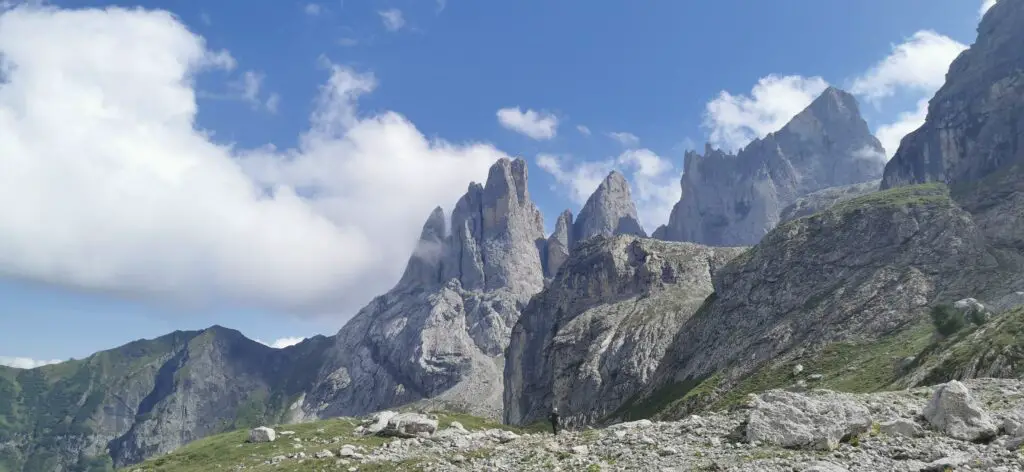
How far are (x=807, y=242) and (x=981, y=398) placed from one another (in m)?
134

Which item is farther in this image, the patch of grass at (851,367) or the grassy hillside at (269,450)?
the patch of grass at (851,367)

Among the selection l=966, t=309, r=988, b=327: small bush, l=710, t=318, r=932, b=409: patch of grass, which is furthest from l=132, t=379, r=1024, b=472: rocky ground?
l=966, t=309, r=988, b=327: small bush

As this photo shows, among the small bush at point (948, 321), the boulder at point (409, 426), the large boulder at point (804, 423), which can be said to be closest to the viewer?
the large boulder at point (804, 423)

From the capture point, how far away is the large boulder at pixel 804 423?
90.0ft

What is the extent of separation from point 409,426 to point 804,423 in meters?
45.8

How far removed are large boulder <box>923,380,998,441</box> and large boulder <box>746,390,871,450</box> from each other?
9.94 feet

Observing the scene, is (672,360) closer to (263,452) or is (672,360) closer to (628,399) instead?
(628,399)

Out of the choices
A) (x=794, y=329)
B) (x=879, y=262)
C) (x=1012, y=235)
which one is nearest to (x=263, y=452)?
(x=794, y=329)

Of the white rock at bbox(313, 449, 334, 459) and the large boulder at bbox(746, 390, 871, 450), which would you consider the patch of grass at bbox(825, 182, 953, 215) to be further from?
the white rock at bbox(313, 449, 334, 459)

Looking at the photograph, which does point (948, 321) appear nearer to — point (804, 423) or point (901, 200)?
point (901, 200)

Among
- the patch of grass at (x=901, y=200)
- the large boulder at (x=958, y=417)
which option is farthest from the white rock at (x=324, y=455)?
the patch of grass at (x=901, y=200)

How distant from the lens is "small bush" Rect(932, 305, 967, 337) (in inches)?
3546

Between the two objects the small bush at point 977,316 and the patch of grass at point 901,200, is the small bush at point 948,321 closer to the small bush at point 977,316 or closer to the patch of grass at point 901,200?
the small bush at point 977,316

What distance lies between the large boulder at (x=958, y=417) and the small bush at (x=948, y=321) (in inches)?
2818
